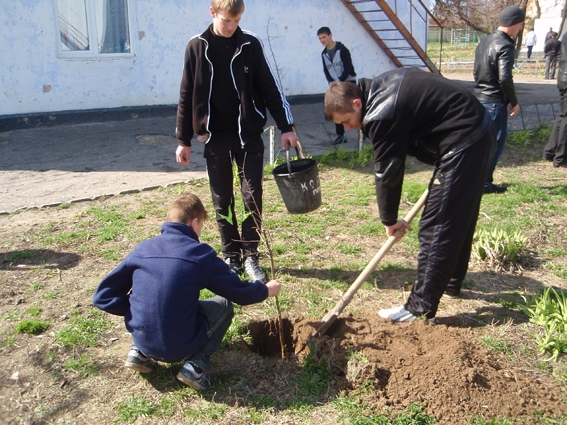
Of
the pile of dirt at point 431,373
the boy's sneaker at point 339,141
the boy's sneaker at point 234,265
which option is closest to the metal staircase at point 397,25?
the boy's sneaker at point 339,141

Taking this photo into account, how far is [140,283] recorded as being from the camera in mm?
2885

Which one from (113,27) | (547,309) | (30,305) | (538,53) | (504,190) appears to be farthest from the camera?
(538,53)

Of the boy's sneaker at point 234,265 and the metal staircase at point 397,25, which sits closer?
the boy's sneaker at point 234,265

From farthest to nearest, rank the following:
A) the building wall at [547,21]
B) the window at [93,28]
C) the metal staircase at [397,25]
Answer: the building wall at [547,21]
the metal staircase at [397,25]
the window at [93,28]

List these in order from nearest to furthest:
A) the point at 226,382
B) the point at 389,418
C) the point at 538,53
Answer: the point at 389,418, the point at 226,382, the point at 538,53

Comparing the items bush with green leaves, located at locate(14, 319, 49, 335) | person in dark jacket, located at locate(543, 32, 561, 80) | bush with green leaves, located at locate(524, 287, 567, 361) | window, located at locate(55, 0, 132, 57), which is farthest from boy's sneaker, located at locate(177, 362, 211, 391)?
person in dark jacket, located at locate(543, 32, 561, 80)

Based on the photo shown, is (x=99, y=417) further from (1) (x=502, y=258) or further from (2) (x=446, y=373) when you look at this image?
(1) (x=502, y=258)

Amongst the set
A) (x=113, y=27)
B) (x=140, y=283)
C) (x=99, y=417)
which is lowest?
(x=99, y=417)

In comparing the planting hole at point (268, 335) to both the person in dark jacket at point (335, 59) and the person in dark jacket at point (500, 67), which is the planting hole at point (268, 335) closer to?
the person in dark jacket at point (500, 67)

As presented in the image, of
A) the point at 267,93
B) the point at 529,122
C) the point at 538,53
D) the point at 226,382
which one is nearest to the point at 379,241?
the point at 267,93

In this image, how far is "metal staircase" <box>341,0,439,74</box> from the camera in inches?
537

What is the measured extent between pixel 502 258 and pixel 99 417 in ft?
10.6

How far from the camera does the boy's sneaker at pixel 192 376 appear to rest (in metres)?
3.03

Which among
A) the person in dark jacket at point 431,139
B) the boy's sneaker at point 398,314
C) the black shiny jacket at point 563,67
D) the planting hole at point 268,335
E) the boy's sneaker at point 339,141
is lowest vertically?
the planting hole at point 268,335
